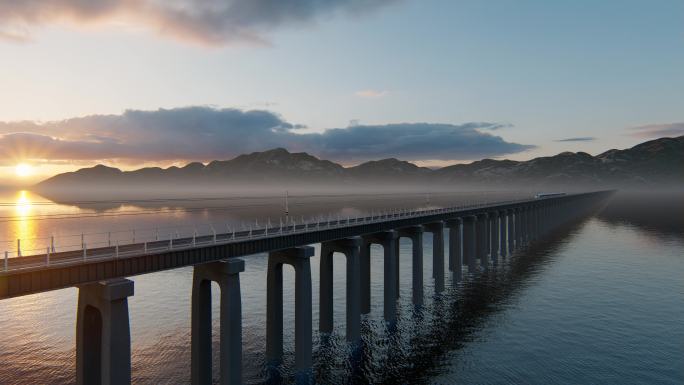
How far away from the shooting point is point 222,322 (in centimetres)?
3619

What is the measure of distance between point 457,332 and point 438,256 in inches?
816

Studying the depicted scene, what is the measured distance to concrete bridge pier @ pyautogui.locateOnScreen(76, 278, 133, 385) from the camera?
28344 millimetres

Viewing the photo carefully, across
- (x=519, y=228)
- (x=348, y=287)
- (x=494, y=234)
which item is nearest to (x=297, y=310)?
(x=348, y=287)

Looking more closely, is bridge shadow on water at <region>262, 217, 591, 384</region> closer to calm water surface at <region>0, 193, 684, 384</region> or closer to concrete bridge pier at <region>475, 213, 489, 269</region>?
calm water surface at <region>0, 193, 684, 384</region>

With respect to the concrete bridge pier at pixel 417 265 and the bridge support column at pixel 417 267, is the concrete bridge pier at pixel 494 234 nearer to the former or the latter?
the concrete bridge pier at pixel 417 265

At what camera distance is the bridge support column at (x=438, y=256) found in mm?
73500

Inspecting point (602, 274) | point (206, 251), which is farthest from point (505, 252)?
point (206, 251)

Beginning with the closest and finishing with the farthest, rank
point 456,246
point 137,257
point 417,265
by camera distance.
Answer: point 137,257 → point 417,265 → point 456,246

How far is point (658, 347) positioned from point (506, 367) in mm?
19989

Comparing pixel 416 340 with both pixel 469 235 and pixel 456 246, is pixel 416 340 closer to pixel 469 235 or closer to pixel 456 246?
pixel 456 246

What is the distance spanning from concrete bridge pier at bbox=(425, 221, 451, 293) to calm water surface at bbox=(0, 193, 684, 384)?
2.29 meters

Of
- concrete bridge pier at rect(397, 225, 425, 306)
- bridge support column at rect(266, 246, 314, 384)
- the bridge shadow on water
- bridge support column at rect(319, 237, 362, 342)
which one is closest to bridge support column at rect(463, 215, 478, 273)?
the bridge shadow on water

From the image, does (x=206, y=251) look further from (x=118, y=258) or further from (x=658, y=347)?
(x=658, y=347)

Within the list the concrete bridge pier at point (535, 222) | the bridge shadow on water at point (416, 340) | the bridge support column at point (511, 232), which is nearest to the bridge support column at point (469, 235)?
the bridge shadow on water at point (416, 340)
